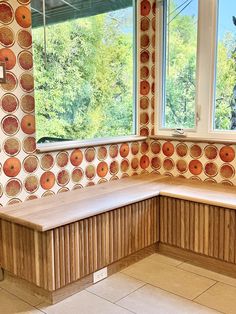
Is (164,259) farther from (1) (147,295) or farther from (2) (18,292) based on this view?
(2) (18,292)

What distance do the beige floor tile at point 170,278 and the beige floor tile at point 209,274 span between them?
6 cm

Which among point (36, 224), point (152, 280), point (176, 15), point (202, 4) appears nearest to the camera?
point (36, 224)

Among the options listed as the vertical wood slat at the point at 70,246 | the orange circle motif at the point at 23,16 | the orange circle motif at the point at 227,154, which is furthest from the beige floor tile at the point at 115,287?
the orange circle motif at the point at 23,16

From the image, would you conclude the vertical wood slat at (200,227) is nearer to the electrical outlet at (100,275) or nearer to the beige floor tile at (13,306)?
the electrical outlet at (100,275)

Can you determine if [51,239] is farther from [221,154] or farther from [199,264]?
[221,154]

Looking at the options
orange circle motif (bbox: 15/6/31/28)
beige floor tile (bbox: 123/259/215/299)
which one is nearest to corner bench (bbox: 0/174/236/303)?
beige floor tile (bbox: 123/259/215/299)

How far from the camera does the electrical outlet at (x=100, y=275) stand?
259 cm

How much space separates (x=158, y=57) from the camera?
3.56 meters

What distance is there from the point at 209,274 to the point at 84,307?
0.97 m

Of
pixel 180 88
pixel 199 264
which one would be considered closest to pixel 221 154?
pixel 180 88

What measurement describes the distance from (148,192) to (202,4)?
164 cm

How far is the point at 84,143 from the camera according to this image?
3.08 metres

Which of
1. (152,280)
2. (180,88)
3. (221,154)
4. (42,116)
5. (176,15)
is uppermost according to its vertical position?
(176,15)

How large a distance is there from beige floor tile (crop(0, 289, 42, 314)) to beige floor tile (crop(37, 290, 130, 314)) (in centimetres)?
7
